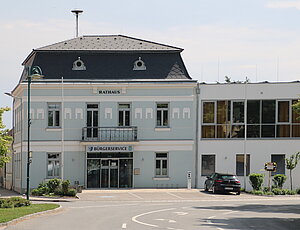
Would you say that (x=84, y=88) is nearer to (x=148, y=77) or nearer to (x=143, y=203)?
(x=148, y=77)

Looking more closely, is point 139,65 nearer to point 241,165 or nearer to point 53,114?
point 53,114

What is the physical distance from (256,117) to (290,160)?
4.05 metres

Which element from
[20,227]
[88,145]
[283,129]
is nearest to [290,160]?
[283,129]

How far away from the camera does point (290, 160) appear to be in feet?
153

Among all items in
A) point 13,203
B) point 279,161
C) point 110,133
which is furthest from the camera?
point 279,161

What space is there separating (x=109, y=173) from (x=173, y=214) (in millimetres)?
19354

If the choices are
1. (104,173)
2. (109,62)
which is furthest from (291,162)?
(109,62)

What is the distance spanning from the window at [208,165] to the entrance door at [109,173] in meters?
6.46

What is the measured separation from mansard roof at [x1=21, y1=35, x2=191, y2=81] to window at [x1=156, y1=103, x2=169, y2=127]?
2.06m

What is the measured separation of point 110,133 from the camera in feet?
154

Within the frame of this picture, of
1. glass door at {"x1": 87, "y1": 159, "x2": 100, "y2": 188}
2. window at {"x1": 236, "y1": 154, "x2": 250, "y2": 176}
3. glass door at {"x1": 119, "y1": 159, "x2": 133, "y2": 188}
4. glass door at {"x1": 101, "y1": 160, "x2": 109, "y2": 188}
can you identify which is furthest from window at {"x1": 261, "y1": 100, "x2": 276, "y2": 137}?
glass door at {"x1": 87, "y1": 159, "x2": 100, "y2": 188}

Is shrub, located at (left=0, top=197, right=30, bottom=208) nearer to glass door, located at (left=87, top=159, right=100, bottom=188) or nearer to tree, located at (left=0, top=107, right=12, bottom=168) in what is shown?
tree, located at (left=0, top=107, right=12, bottom=168)

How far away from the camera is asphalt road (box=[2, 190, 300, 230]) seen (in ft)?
73.8

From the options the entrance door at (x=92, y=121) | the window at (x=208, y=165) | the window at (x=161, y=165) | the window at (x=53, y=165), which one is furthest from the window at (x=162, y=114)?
the window at (x=53, y=165)
